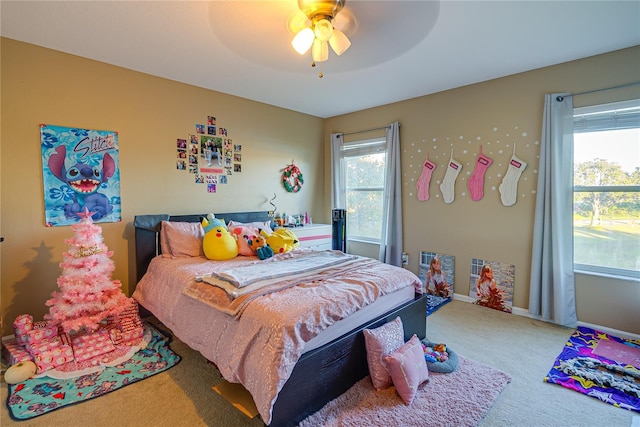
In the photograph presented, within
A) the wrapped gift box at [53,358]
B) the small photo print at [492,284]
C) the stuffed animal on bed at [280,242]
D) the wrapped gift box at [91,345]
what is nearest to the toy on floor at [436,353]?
the small photo print at [492,284]

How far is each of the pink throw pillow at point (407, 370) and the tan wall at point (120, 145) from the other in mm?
2692

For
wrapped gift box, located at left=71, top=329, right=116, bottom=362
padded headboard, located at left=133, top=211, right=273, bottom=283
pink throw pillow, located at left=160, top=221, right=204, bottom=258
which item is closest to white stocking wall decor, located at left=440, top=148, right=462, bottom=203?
pink throw pillow, located at left=160, top=221, right=204, bottom=258

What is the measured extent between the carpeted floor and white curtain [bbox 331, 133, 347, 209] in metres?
2.71

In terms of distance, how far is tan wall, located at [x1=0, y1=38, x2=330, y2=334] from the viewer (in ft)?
8.17

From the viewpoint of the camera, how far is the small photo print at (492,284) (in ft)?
10.7

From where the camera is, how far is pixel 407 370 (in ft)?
6.20

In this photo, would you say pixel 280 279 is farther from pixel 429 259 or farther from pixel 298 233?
pixel 429 259

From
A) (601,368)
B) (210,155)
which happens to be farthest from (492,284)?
(210,155)

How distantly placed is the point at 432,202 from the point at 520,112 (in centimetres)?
133

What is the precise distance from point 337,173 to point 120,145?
115 inches

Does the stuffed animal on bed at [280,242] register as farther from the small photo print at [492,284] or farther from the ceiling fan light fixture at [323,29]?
the small photo print at [492,284]

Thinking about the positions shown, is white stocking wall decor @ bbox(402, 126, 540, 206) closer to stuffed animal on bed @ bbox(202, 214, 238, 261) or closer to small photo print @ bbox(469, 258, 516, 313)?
small photo print @ bbox(469, 258, 516, 313)

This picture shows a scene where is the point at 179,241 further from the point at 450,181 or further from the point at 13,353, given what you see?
the point at 450,181

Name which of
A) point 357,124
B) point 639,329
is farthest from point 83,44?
point 639,329
